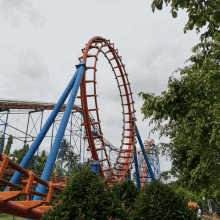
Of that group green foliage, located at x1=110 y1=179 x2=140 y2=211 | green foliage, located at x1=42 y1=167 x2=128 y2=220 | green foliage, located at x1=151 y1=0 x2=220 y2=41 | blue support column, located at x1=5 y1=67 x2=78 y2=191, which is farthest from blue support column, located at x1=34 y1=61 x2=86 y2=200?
green foliage, located at x1=151 y1=0 x2=220 y2=41

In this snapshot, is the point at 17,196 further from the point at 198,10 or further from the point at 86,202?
the point at 198,10

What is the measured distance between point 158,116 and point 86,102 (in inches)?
308

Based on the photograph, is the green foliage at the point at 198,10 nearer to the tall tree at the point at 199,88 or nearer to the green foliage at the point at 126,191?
the tall tree at the point at 199,88

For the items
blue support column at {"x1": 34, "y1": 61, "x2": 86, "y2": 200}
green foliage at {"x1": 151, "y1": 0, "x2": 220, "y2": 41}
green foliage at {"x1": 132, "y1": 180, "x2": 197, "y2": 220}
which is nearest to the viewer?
green foliage at {"x1": 151, "y1": 0, "x2": 220, "y2": 41}

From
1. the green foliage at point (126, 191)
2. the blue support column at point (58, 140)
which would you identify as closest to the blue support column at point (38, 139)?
the blue support column at point (58, 140)

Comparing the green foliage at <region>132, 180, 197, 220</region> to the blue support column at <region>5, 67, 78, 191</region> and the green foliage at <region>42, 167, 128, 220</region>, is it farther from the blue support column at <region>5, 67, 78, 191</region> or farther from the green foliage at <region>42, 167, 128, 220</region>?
the blue support column at <region>5, 67, 78, 191</region>

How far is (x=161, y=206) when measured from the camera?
4.31 m

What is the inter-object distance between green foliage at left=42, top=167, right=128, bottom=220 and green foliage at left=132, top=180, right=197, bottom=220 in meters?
0.84

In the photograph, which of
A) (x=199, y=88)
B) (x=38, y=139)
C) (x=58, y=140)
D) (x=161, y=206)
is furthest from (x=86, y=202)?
(x=38, y=139)

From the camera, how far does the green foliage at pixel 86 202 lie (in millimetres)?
3258

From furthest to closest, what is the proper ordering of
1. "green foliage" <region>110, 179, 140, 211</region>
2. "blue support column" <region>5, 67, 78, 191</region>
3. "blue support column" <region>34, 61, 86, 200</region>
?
"blue support column" <region>5, 67, 78, 191</region>, "blue support column" <region>34, 61, 86, 200</region>, "green foliage" <region>110, 179, 140, 211</region>

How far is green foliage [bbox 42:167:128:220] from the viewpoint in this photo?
3.26 metres

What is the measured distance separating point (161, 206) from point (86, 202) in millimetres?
1816

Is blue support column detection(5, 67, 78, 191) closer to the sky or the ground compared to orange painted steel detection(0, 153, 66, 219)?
closer to the sky
